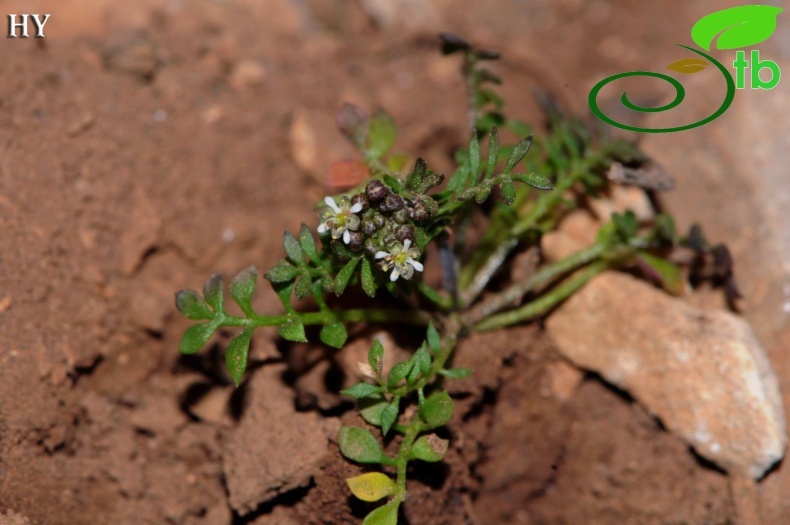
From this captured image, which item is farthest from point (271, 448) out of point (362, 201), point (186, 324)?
point (362, 201)

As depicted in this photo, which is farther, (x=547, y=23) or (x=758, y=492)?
(x=547, y=23)

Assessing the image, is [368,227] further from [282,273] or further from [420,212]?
[282,273]

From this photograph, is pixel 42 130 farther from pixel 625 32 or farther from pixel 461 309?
pixel 625 32

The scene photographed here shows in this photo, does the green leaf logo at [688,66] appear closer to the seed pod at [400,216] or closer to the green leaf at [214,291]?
the seed pod at [400,216]

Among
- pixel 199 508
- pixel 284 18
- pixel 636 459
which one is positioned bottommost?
pixel 199 508

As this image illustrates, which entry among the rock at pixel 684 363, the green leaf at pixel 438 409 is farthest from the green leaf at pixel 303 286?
the rock at pixel 684 363

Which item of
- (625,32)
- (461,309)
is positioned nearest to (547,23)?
(625,32)
